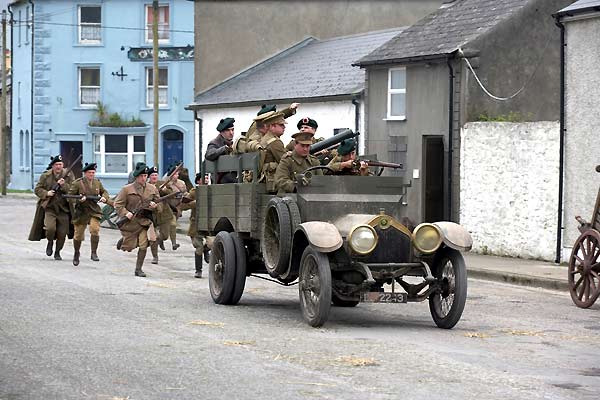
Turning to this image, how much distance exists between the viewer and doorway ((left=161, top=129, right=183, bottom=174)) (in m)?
57.8

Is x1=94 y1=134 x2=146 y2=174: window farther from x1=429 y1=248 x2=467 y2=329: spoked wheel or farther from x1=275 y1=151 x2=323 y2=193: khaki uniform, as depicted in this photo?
x1=429 y1=248 x2=467 y2=329: spoked wheel

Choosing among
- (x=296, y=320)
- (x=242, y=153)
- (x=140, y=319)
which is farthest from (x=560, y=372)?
(x=242, y=153)

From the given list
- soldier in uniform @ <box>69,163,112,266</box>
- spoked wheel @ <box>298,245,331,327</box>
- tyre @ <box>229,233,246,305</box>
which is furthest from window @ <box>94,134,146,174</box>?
spoked wheel @ <box>298,245,331,327</box>

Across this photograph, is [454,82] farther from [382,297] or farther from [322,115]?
[382,297]

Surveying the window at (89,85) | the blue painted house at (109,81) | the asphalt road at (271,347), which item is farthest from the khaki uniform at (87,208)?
the window at (89,85)

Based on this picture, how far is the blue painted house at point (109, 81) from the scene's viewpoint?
57.8m

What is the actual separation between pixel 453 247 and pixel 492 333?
935 millimetres

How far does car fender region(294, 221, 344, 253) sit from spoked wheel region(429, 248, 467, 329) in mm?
1147

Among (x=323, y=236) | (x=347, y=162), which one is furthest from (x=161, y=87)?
(x=323, y=236)

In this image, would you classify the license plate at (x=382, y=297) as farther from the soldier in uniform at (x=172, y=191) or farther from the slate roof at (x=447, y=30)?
the slate roof at (x=447, y=30)

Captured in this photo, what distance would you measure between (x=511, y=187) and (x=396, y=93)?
6.66 meters

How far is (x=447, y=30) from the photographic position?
101 ft

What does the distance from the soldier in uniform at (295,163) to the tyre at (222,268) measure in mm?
1198

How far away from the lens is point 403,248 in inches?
547
